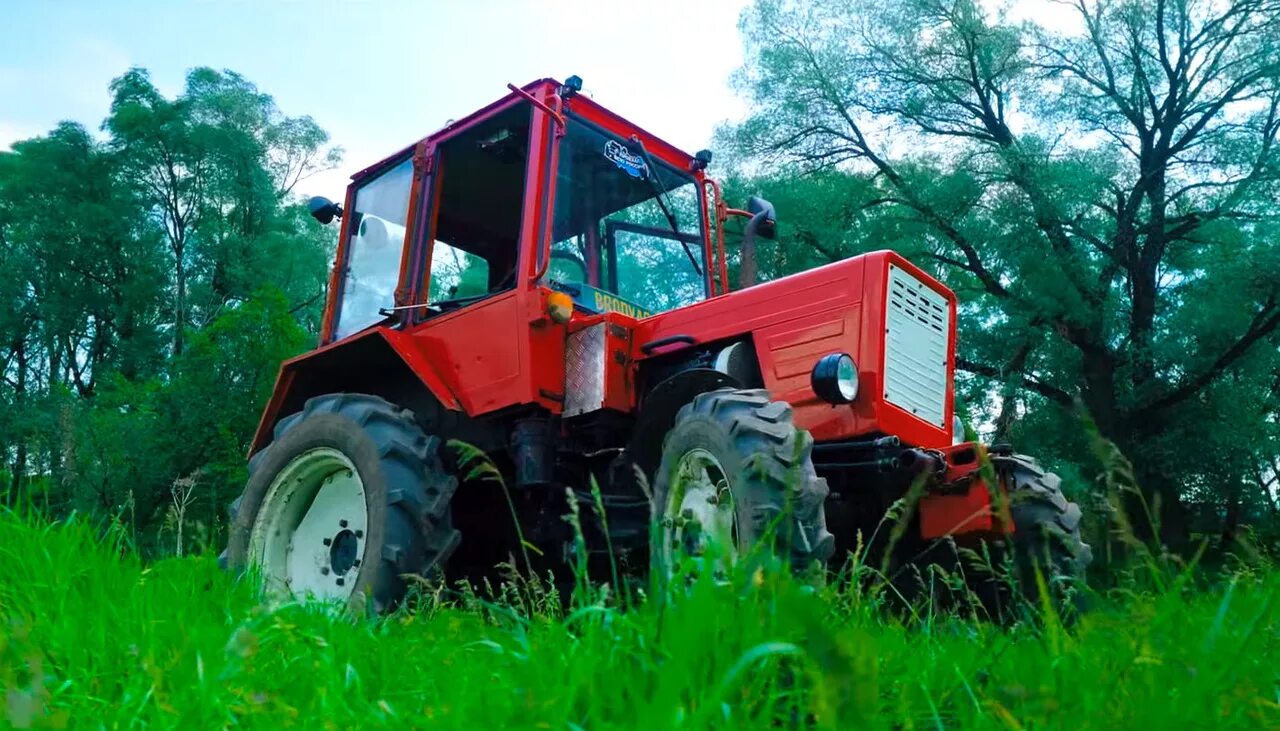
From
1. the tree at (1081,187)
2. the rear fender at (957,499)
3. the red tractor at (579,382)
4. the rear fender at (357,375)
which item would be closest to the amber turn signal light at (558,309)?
the red tractor at (579,382)

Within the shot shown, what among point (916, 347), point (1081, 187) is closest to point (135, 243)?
point (1081, 187)

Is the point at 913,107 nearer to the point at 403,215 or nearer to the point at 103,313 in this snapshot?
the point at 403,215

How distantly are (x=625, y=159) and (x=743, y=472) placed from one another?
2264 millimetres

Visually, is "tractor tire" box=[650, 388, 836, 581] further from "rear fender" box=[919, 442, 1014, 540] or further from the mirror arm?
the mirror arm

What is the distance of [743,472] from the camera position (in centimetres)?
387

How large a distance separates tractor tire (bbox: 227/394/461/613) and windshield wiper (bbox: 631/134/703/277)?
5.74ft

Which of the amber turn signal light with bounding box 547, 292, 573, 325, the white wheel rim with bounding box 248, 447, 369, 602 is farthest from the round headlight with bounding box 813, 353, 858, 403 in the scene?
the white wheel rim with bounding box 248, 447, 369, 602

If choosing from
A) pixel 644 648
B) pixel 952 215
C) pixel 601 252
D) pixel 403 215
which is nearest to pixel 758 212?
pixel 601 252

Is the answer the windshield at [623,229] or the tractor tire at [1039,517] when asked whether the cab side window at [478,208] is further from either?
the tractor tire at [1039,517]

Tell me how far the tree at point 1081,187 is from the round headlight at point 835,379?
11702mm

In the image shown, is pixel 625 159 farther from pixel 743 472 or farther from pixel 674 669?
pixel 674 669

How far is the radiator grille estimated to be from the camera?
4.70m

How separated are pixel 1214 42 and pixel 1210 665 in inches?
722

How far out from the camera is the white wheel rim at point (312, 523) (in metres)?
5.15
